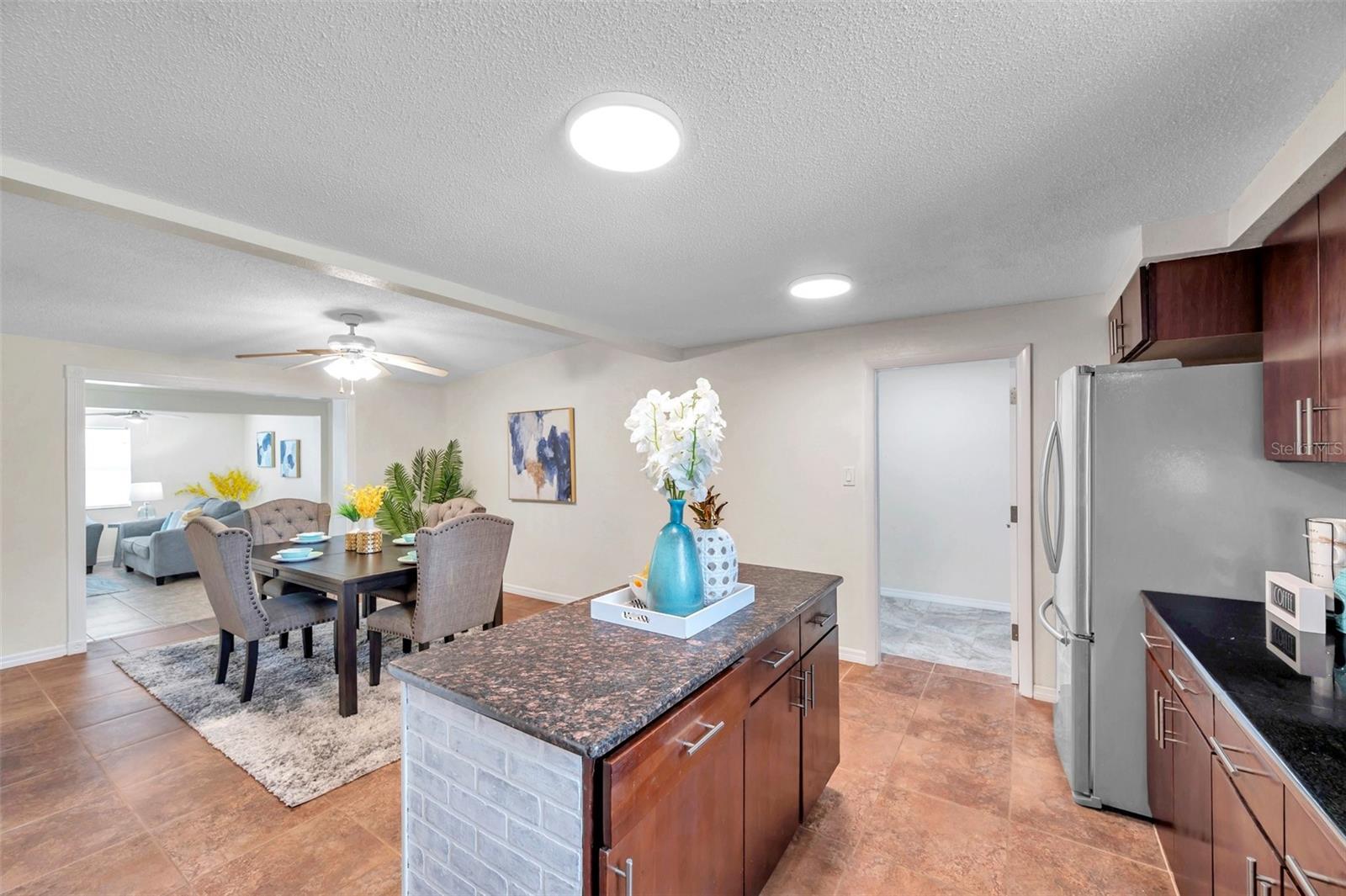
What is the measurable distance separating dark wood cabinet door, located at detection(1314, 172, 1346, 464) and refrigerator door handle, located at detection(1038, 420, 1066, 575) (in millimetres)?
773

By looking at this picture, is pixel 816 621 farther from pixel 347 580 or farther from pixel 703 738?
pixel 347 580

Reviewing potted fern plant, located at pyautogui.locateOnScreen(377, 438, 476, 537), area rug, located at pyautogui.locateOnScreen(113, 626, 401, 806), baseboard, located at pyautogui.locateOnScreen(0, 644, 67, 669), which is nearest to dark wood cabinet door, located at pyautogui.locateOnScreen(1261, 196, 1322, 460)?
area rug, located at pyautogui.locateOnScreen(113, 626, 401, 806)

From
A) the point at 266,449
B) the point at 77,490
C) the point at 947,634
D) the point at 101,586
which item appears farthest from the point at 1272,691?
the point at 266,449

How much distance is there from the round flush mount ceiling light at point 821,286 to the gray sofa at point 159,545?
564 cm

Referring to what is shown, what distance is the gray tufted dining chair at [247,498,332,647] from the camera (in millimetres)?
3834

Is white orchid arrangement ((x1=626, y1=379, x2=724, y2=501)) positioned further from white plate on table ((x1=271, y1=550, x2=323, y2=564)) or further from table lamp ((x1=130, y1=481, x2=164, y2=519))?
table lamp ((x1=130, y1=481, x2=164, y2=519))

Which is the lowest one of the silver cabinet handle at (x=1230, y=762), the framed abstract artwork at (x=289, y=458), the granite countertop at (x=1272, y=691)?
the silver cabinet handle at (x=1230, y=762)

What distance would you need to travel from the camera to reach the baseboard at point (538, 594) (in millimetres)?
5117

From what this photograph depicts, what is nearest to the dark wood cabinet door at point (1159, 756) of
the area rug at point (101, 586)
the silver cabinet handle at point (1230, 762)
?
the silver cabinet handle at point (1230, 762)

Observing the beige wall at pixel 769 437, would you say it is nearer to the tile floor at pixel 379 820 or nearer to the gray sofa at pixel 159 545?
the tile floor at pixel 379 820

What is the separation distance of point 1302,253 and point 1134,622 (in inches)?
49.6

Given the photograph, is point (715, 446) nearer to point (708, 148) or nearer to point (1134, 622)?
point (708, 148)

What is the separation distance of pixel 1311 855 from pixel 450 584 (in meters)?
3.07

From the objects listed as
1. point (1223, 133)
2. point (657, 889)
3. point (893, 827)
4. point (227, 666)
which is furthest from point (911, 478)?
point (227, 666)
